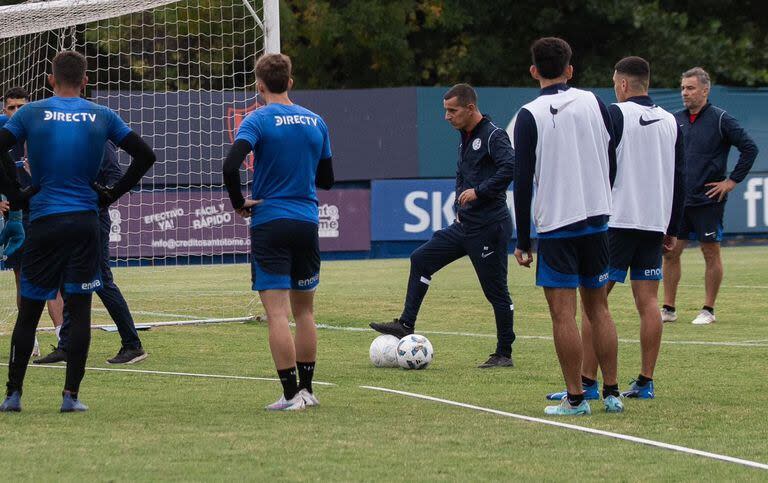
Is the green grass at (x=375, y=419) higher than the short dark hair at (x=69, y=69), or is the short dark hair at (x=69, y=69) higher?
the short dark hair at (x=69, y=69)

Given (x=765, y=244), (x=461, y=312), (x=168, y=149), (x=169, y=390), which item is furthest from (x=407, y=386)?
(x=765, y=244)

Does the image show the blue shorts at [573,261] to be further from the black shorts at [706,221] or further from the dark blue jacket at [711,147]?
the black shorts at [706,221]

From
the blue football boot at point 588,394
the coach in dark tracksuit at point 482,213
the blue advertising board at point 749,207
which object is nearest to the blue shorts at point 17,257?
the coach in dark tracksuit at point 482,213

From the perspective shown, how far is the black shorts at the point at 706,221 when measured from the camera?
42.9ft

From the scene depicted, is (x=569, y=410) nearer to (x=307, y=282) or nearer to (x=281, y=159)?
(x=307, y=282)

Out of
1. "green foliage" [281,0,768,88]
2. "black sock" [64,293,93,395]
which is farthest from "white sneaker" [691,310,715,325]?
"green foliage" [281,0,768,88]

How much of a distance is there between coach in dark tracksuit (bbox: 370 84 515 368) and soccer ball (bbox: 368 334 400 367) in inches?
6.3

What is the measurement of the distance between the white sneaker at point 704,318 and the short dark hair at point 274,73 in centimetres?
660

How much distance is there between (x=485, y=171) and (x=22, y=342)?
3.69 metres

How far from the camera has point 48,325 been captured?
13.7 meters

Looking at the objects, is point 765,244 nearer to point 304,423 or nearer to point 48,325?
point 48,325

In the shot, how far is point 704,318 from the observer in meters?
13.0

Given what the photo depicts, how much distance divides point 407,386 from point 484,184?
5.75ft

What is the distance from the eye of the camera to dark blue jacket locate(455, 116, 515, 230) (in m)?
9.57
